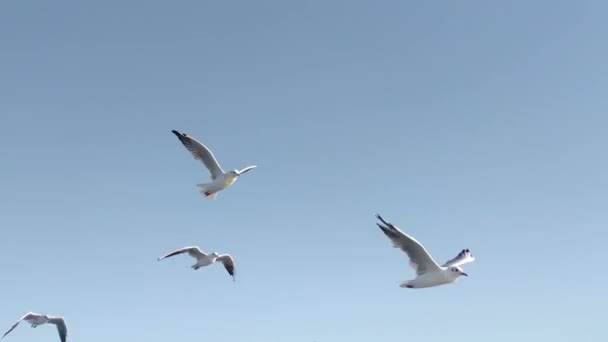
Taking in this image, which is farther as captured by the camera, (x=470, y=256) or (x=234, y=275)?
(x=234, y=275)

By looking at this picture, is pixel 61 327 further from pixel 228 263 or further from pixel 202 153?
pixel 202 153

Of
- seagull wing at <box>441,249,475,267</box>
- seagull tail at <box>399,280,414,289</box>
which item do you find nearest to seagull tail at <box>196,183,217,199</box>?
seagull wing at <box>441,249,475,267</box>

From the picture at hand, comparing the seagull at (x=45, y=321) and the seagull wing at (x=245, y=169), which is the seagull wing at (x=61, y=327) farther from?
the seagull wing at (x=245, y=169)

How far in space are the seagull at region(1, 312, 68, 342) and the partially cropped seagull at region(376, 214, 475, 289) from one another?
24.1m

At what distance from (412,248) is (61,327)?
2705 centimetres

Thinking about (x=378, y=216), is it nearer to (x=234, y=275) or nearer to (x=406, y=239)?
(x=406, y=239)

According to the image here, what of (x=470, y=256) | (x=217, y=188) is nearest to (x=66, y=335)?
(x=217, y=188)

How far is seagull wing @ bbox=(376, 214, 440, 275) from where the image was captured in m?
20.9

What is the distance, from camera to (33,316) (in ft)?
128

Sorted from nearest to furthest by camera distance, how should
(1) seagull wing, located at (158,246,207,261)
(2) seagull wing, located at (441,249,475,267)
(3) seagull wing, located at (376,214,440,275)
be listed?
(3) seagull wing, located at (376,214,440,275) → (2) seagull wing, located at (441,249,475,267) → (1) seagull wing, located at (158,246,207,261)

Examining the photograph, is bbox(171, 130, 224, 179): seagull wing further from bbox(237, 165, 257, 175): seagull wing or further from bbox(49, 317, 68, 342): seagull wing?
bbox(49, 317, 68, 342): seagull wing

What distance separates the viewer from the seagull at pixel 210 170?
3217cm

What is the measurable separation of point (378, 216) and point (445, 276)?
346 centimetres

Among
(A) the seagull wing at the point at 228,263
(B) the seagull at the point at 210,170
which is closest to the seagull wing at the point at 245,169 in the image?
(B) the seagull at the point at 210,170
